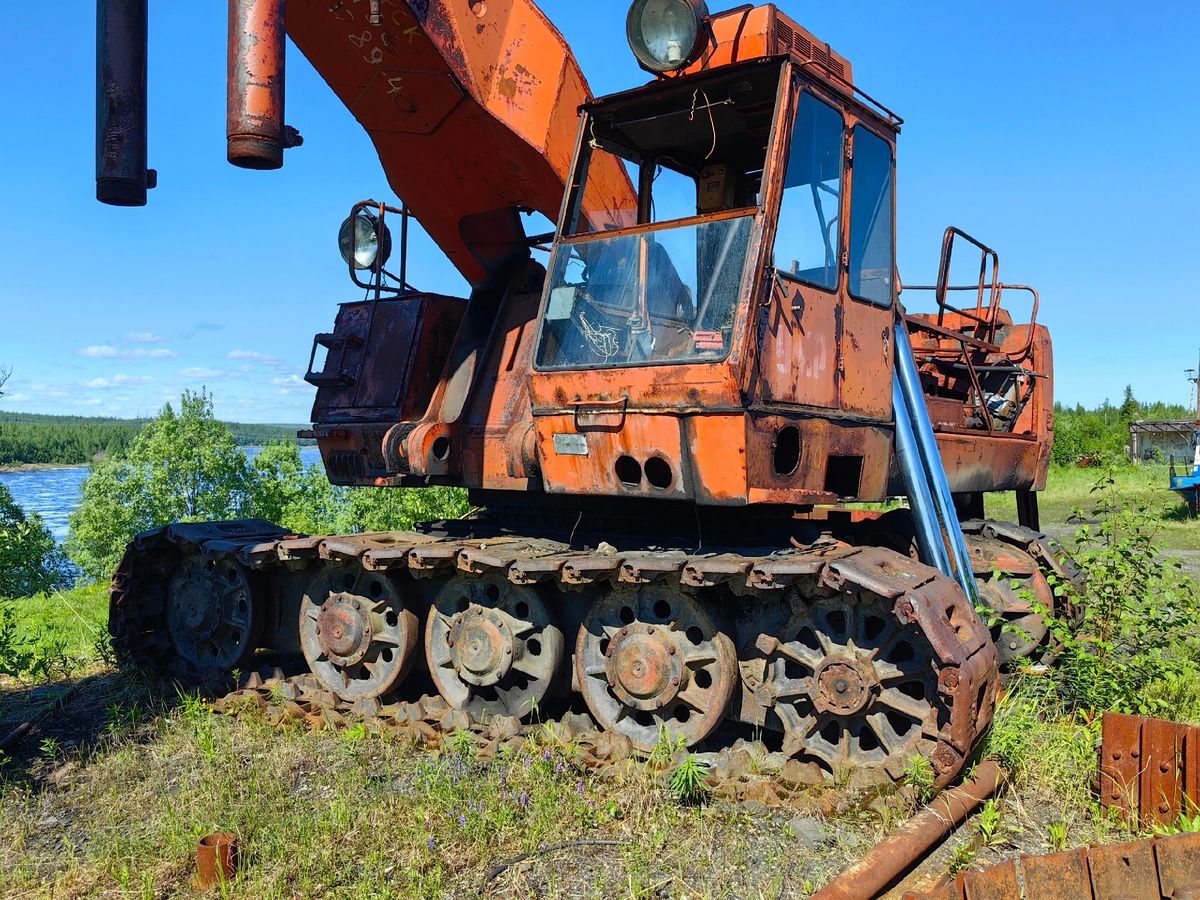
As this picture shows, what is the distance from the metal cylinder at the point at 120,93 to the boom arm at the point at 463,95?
96 cm

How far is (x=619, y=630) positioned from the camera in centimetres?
548

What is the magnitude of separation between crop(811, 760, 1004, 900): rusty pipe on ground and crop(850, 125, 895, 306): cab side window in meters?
2.66

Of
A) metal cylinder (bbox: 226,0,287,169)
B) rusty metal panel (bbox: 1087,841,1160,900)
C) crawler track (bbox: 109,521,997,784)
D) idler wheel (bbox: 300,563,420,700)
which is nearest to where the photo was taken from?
rusty metal panel (bbox: 1087,841,1160,900)

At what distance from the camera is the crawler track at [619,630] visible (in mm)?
4621

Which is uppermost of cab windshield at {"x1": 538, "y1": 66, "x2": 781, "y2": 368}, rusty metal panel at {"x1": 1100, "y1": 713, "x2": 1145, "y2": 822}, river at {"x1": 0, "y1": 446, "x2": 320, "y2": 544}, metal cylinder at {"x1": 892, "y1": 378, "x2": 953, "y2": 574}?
cab windshield at {"x1": 538, "y1": 66, "x2": 781, "y2": 368}

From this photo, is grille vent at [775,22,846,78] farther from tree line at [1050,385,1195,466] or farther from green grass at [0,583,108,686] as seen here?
tree line at [1050,385,1195,466]

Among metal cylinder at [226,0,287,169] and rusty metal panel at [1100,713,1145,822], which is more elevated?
metal cylinder at [226,0,287,169]

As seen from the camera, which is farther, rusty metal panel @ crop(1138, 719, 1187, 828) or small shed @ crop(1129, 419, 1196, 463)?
small shed @ crop(1129, 419, 1196, 463)

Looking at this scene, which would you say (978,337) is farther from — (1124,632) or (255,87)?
(255,87)

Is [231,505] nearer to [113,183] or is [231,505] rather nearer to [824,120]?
[113,183]

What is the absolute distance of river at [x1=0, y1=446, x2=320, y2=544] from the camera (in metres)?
44.8

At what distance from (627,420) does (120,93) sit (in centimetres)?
340

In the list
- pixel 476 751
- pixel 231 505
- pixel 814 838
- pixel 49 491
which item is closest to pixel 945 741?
pixel 814 838

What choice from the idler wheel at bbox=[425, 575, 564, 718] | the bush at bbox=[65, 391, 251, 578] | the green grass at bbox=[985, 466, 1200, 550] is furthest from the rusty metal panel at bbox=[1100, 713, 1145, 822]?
the bush at bbox=[65, 391, 251, 578]
